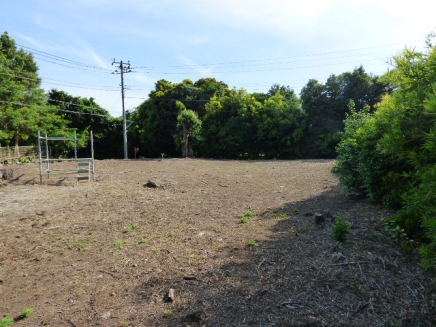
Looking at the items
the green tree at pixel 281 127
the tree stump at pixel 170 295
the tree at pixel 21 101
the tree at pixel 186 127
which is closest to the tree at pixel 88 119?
the tree at pixel 21 101

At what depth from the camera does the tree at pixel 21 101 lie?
20547 millimetres

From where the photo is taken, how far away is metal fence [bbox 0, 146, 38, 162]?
1878 centimetres

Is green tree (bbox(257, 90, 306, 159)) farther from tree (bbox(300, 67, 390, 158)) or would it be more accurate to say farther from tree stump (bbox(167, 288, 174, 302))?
tree stump (bbox(167, 288, 174, 302))

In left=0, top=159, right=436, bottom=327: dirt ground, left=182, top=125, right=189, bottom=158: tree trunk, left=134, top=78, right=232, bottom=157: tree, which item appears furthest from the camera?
left=134, top=78, right=232, bottom=157: tree

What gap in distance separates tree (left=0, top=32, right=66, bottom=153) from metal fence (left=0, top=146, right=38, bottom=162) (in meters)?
0.44

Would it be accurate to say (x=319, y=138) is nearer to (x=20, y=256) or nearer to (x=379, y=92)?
(x=379, y=92)

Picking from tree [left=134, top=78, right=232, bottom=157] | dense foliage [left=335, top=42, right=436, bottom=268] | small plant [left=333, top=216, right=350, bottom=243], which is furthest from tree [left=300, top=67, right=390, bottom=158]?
small plant [left=333, top=216, right=350, bottom=243]

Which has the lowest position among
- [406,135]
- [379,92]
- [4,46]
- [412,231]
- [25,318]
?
[25,318]

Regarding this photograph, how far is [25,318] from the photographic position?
282 cm

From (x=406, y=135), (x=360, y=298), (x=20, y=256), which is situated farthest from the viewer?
(x=20, y=256)

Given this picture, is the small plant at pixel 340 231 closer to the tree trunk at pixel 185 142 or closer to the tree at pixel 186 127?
the tree at pixel 186 127

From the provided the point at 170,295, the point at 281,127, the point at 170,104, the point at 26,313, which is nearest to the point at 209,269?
the point at 170,295

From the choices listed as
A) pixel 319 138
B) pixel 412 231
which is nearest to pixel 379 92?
pixel 319 138

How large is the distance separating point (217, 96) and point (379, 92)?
1265 centimetres
